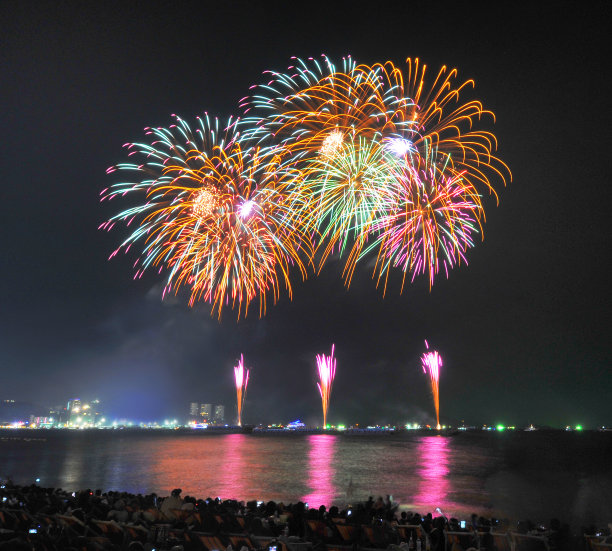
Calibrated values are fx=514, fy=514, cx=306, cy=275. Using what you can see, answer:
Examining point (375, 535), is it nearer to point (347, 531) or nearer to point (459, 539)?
point (347, 531)

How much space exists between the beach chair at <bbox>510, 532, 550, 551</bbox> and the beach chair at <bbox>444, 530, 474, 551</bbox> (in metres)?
0.85

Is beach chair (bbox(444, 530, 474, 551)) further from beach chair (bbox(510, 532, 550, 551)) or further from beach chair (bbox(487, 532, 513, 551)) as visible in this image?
beach chair (bbox(510, 532, 550, 551))

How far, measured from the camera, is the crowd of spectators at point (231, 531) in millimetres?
9070

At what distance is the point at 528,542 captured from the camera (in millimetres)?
11148

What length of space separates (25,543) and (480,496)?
30515 mm

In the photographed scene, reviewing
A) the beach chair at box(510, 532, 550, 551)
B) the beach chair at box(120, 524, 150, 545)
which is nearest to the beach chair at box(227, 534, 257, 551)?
the beach chair at box(120, 524, 150, 545)

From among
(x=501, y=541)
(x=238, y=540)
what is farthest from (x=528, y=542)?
(x=238, y=540)

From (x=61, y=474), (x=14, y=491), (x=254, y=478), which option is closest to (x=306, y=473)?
(x=254, y=478)

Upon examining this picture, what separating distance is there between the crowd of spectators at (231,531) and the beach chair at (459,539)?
0.02 m

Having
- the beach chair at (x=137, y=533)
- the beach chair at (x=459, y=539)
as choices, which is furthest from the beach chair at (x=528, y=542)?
the beach chair at (x=137, y=533)

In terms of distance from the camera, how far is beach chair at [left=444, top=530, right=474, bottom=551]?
10680 mm

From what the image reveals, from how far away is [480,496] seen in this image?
3234 cm

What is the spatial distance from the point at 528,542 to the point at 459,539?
1.58m

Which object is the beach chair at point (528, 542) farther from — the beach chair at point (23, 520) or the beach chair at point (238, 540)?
the beach chair at point (23, 520)
